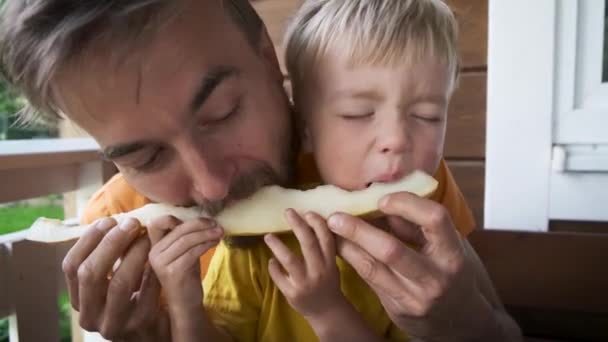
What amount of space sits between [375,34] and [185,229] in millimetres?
347

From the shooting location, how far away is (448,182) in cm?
103

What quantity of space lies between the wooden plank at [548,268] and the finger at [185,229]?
0.77m

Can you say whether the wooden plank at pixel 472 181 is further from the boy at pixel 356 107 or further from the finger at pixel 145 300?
the finger at pixel 145 300

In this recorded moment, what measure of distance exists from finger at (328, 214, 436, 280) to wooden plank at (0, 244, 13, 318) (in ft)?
2.12

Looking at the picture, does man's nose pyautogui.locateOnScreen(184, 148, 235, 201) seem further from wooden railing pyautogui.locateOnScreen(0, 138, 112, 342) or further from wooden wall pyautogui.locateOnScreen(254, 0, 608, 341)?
wooden wall pyautogui.locateOnScreen(254, 0, 608, 341)

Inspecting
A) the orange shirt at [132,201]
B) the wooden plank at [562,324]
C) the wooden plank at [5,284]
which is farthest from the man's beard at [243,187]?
the wooden plank at [562,324]

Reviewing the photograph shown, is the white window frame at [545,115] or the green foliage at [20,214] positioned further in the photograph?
the green foliage at [20,214]

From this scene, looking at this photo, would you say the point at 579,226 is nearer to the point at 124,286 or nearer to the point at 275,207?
the point at 275,207

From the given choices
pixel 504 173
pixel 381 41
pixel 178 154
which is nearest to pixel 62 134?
pixel 178 154

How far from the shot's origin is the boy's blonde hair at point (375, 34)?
0.70 metres

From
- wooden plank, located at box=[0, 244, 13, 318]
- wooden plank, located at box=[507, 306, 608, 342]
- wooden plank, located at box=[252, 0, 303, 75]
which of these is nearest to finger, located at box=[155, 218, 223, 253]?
wooden plank, located at box=[0, 244, 13, 318]

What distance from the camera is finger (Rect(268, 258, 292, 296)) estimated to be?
675 millimetres

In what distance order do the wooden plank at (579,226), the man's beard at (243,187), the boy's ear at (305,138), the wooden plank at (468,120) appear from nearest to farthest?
the man's beard at (243,187), the boy's ear at (305,138), the wooden plank at (579,226), the wooden plank at (468,120)

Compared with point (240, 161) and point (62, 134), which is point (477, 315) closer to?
point (240, 161)
